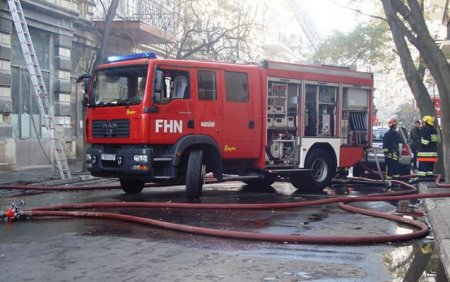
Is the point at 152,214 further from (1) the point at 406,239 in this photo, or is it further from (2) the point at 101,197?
(1) the point at 406,239

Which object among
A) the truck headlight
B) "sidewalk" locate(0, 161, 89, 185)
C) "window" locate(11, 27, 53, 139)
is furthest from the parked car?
"window" locate(11, 27, 53, 139)

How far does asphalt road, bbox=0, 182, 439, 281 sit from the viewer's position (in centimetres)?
491

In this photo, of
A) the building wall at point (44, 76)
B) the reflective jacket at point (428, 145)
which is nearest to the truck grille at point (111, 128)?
the building wall at point (44, 76)

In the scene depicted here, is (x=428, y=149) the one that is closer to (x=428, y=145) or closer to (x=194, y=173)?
(x=428, y=145)

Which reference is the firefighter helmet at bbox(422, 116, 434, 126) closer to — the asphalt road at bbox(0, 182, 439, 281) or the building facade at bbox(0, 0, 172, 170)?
the asphalt road at bbox(0, 182, 439, 281)

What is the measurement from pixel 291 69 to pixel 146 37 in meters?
10.9

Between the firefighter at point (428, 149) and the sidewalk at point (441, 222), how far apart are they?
1.79 meters

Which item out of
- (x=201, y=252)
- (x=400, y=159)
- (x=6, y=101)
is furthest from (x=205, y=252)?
(x=6, y=101)

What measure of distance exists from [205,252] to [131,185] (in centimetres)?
560

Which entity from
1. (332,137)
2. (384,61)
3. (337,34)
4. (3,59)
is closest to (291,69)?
(332,137)

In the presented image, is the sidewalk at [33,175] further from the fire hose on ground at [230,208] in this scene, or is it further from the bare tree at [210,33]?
the bare tree at [210,33]

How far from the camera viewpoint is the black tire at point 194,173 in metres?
9.50

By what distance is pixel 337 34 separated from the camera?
104 feet

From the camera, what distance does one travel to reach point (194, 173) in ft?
31.2
